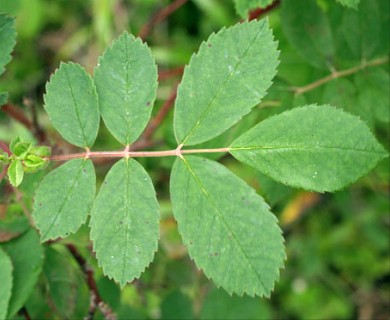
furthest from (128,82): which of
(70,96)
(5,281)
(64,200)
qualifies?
(5,281)

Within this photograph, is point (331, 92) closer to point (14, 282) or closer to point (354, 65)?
point (354, 65)

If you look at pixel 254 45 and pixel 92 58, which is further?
pixel 92 58

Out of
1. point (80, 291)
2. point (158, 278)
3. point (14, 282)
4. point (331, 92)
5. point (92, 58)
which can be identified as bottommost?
point (158, 278)

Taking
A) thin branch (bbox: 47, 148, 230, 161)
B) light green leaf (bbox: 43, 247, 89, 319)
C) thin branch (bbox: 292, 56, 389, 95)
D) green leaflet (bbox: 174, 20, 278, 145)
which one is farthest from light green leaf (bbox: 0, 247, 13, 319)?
thin branch (bbox: 292, 56, 389, 95)

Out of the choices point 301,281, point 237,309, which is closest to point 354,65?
point 237,309

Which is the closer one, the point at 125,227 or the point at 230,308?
the point at 125,227

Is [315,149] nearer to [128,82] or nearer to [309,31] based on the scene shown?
[128,82]
